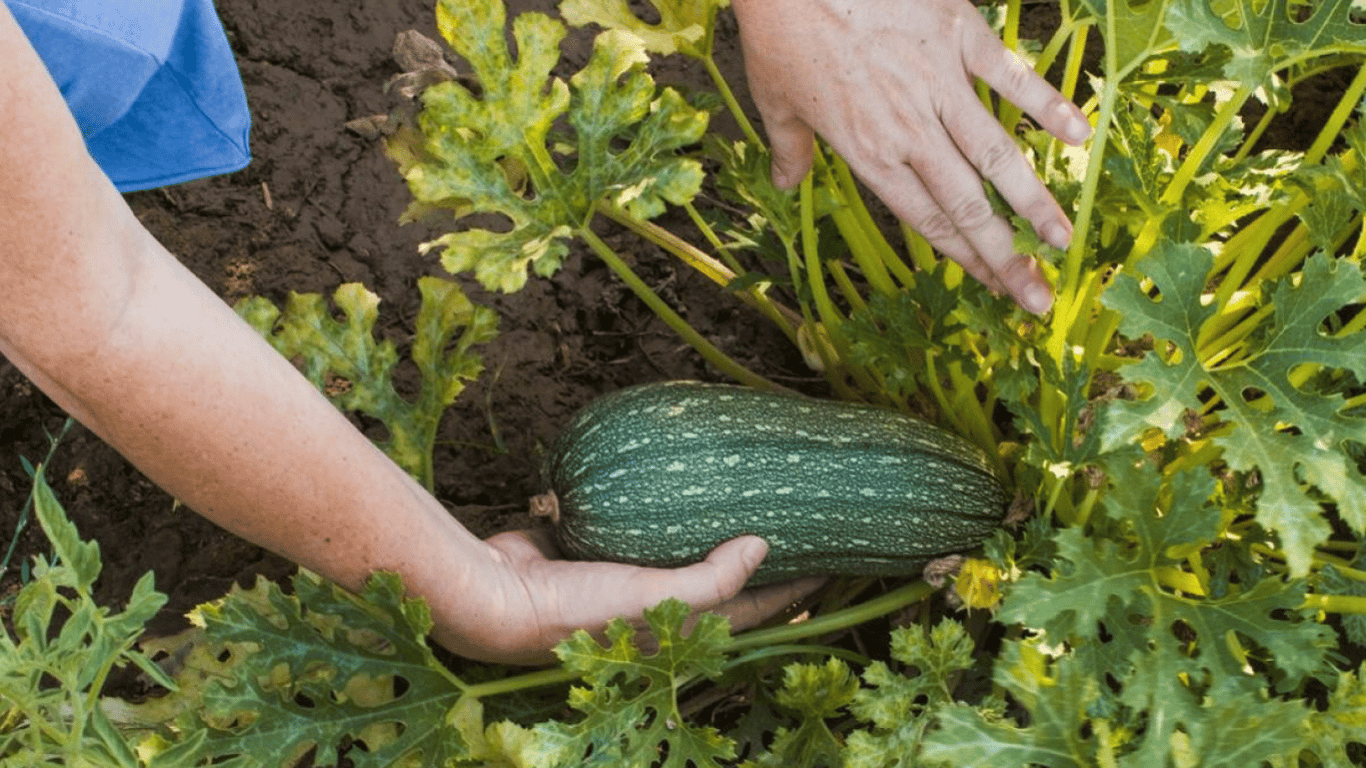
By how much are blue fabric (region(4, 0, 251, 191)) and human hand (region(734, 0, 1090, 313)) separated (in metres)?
0.87

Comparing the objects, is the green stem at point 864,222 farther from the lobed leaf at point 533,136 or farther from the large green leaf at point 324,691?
the large green leaf at point 324,691

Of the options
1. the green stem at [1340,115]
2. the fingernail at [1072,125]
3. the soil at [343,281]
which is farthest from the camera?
the soil at [343,281]

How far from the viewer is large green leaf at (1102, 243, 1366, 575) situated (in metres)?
1.54

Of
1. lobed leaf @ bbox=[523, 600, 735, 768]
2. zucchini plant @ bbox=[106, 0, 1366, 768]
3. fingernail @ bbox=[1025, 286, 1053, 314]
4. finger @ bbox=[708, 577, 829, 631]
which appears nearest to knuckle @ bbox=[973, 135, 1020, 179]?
zucchini plant @ bbox=[106, 0, 1366, 768]

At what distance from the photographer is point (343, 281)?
9.11ft

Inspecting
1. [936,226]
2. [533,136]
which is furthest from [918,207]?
[533,136]

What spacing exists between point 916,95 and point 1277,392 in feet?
2.05

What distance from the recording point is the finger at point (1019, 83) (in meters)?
1.75

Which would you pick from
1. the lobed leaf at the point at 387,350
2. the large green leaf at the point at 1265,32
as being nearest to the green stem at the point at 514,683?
the lobed leaf at the point at 387,350

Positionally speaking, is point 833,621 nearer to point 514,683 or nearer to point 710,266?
point 514,683

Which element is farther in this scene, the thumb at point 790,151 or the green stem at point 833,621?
the green stem at point 833,621

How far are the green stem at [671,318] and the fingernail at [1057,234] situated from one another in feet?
2.40

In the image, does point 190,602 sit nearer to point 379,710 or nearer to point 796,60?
point 379,710

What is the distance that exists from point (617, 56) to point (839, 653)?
1074 millimetres
